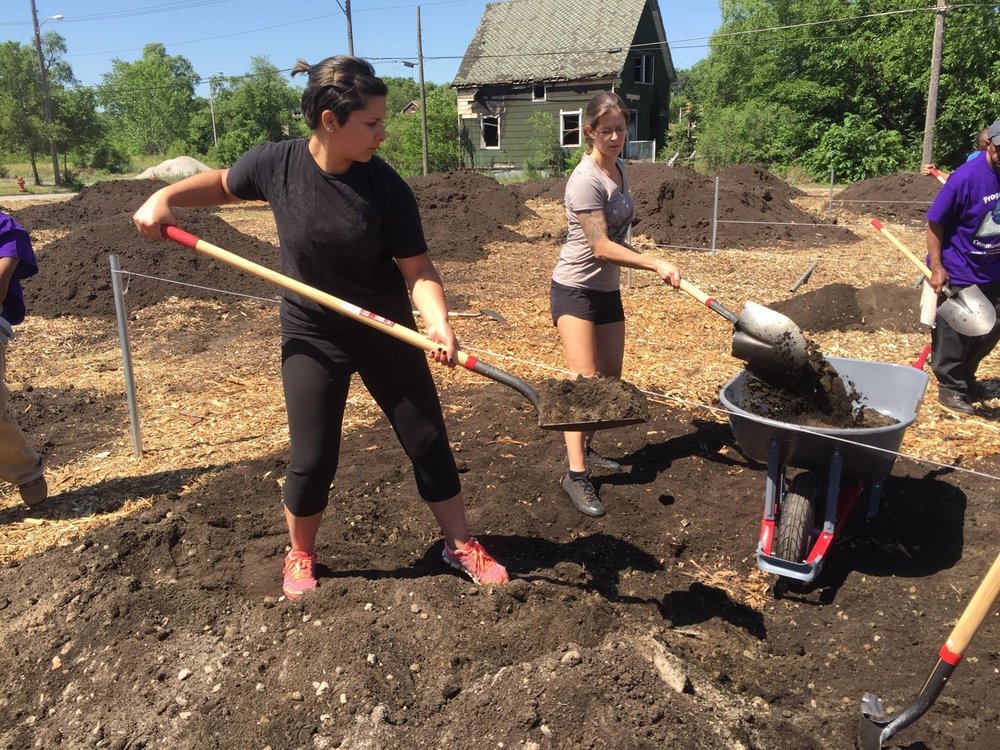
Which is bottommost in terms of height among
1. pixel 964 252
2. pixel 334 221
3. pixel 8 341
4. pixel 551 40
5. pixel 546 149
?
pixel 8 341

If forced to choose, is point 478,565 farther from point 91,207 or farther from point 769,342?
point 91,207

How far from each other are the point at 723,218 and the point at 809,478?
40.9 feet

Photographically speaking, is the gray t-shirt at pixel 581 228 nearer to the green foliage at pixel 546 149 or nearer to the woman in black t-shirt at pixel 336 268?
the woman in black t-shirt at pixel 336 268

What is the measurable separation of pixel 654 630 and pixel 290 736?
1.47 meters

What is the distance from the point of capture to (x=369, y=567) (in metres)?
3.49

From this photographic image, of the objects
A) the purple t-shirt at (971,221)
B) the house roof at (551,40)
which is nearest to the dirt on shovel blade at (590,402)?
the purple t-shirt at (971,221)

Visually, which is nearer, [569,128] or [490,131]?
[569,128]

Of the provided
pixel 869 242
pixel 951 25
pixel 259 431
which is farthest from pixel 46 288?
pixel 951 25

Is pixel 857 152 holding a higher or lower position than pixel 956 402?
higher

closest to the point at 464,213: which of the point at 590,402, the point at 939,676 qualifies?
the point at 590,402

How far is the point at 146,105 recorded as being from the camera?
59.2 metres

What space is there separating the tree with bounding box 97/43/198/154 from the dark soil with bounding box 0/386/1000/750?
57729 millimetres

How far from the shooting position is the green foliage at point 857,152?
25.4m

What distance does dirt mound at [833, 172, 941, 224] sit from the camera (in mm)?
16797
